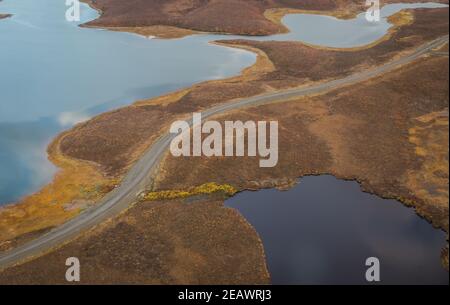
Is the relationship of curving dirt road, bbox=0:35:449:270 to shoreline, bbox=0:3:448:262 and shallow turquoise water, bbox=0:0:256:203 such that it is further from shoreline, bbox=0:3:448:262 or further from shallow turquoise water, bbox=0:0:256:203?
shallow turquoise water, bbox=0:0:256:203

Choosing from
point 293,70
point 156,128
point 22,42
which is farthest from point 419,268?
point 22,42

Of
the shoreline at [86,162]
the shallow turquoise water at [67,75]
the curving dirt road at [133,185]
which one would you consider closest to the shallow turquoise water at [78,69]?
the shallow turquoise water at [67,75]

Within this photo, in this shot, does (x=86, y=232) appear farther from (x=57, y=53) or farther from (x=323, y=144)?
(x=57, y=53)

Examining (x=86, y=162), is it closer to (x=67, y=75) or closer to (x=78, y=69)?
(x=67, y=75)

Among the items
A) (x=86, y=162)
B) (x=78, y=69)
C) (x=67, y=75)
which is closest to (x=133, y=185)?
(x=86, y=162)

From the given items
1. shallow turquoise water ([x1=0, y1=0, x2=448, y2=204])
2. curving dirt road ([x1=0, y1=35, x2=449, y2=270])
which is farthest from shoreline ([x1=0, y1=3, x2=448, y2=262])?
curving dirt road ([x1=0, y1=35, x2=449, y2=270])

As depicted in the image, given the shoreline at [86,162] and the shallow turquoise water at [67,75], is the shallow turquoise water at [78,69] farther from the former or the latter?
the shoreline at [86,162]
